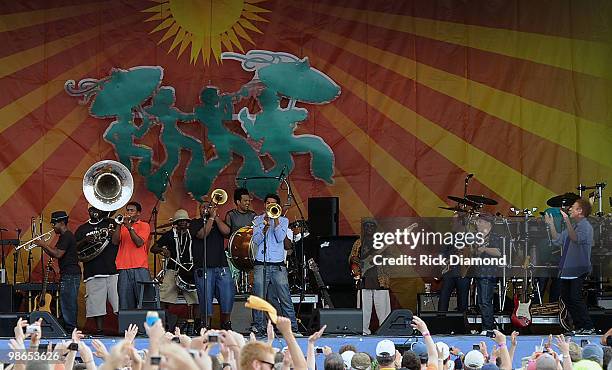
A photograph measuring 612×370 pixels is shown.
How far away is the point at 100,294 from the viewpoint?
49.5ft

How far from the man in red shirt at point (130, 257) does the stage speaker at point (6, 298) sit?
4.37ft

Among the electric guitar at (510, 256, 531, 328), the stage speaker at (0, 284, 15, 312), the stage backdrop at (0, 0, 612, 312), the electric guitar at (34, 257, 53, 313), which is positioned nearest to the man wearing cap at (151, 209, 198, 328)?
the stage backdrop at (0, 0, 612, 312)

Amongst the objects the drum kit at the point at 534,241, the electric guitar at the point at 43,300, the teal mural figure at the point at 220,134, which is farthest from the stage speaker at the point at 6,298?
the drum kit at the point at 534,241

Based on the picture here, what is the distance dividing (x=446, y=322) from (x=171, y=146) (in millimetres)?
4789

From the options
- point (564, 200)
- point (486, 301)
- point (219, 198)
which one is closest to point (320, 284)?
point (219, 198)

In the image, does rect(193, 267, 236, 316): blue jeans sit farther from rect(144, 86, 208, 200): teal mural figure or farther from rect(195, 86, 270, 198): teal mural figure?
rect(195, 86, 270, 198): teal mural figure

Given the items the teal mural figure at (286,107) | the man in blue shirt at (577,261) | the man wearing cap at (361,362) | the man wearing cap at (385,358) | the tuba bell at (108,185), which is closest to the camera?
the man wearing cap at (361,362)

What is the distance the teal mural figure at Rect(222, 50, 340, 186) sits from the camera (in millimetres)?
16672

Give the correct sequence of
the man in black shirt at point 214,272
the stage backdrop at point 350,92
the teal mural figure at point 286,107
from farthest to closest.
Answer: the teal mural figure at point 286,107 → the stage backdrop at point 350,92 → the man in black shirt at point 214,272

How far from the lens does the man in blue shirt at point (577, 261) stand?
13.9 metres

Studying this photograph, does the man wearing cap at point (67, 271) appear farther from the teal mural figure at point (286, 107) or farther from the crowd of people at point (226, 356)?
the crowd of people at point (226, 356)

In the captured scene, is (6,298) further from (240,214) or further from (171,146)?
(171,146)

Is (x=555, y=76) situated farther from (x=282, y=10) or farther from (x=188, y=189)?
(x=188, y=189)

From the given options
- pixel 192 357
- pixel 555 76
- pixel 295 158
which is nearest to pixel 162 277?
pixel 295 158
